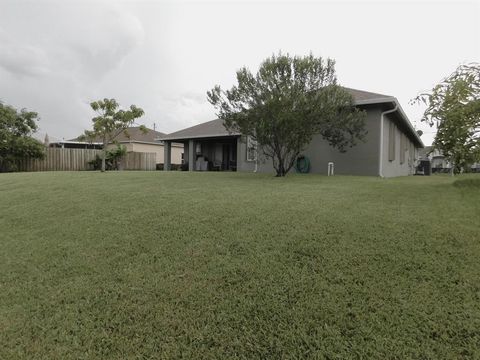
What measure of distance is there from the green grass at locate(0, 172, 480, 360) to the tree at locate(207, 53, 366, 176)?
410 centimetres

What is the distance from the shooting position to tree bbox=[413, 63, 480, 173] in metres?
5.77

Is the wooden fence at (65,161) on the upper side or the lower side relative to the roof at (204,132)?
lower

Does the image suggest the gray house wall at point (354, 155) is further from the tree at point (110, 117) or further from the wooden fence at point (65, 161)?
the wooden fence at point (65, 161)

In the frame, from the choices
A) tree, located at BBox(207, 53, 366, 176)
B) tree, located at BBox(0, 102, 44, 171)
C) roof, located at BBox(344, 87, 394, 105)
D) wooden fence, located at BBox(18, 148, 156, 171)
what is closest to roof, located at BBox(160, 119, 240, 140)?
wooden fence, located at BBox(18, 148, 156, 171)

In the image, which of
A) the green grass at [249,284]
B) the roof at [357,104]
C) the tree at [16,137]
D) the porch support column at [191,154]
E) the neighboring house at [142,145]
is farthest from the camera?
the neighboring house at [142,145]

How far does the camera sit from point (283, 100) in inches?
312

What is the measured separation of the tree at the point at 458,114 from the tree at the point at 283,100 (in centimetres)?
285

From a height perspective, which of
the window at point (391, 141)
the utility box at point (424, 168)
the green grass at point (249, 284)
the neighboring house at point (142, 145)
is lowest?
the green grass at point (249, 284)

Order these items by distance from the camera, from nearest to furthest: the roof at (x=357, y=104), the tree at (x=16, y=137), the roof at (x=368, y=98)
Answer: the roof at (x=368, y=98) < the roof at (x=357, y=104) < the tree at (x=16, y=137)

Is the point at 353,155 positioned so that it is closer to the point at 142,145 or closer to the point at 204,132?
the point at 204,132

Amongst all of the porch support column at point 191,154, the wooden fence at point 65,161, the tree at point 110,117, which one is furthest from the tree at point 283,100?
the wooden fence at point 65,161

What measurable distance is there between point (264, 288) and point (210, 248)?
94cm

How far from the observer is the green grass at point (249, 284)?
1.97m

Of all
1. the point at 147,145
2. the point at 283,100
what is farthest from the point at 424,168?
the point at 147,145
